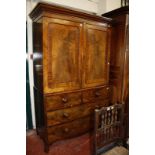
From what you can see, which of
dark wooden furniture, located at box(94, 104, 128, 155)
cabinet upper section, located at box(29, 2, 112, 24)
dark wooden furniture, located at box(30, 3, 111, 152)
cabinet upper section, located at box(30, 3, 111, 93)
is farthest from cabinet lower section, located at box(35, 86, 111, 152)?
cabinet upper section, located at box(29, 2, 112, 24)

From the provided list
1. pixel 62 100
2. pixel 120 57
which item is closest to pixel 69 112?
pixel 62 100

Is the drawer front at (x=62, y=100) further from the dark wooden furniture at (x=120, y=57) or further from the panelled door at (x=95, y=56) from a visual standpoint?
the dark wooden furniture at (x=120, y=57)

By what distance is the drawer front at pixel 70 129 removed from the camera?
206 centimetres

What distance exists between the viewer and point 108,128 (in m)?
1.43

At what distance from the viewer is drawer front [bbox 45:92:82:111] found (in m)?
1.98

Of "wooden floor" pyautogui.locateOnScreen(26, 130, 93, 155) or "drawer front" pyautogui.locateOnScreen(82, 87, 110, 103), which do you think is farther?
"drawer front" pyautogui.locateOnScreen(82, 87, 110, 103)

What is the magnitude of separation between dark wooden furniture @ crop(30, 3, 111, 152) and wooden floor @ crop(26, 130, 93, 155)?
0.14 metres

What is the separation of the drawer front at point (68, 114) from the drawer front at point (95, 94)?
10 centimetres

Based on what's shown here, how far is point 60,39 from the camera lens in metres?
1.95

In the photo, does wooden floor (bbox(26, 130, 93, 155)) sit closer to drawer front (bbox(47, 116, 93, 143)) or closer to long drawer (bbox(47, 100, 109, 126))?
drawer front (bbox(47, 116, 93, 143))

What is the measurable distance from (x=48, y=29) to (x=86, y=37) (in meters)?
0.59
